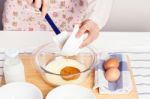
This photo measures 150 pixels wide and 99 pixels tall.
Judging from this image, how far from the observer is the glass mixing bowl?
33.0 inches

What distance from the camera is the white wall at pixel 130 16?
4.72ft

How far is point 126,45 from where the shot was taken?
1.05 metres

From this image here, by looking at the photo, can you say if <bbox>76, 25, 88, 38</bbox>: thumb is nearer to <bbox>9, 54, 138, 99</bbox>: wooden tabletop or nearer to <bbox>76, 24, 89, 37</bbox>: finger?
<bbox>76, 24, 89, 37</bbox>: finger

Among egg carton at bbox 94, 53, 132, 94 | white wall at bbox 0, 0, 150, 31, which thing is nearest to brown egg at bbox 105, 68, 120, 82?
egg carton at bbox 94, 53, 132, 94

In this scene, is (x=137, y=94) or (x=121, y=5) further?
(x=121, y=5)

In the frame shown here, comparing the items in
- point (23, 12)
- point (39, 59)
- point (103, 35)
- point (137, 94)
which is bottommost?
point (137, 94)

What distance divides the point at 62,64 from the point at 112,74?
0.47 ft

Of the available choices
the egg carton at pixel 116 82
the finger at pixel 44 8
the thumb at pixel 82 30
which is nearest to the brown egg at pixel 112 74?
the egg carton at pixel 116 82

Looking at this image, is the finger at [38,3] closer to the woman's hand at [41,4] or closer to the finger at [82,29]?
the woman's hand at [41,4]

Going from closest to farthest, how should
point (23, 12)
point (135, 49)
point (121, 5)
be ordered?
point (135, 49), point (23, 12), point (121, 5)

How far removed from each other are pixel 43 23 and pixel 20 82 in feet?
1.46

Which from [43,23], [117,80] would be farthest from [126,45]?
[43,23]

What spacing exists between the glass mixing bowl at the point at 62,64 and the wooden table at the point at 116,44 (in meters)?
0.07

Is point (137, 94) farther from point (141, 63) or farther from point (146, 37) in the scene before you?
point (146, 37)
